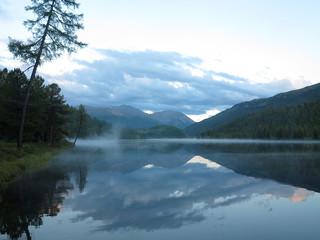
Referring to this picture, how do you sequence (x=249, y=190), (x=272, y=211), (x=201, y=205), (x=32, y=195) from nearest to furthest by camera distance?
(x=272, y=211) → (x=201, y=205) → (x=32, y=195) → (x=249, y=190)

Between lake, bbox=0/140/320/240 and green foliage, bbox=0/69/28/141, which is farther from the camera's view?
green foliage, bbox=0/69/28/141

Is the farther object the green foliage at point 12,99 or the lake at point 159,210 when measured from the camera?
the green foliage at point 12,99

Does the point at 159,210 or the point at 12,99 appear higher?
the point at 12,99

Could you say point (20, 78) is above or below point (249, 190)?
above

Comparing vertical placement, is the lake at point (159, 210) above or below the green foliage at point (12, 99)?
below

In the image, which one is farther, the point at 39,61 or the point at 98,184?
the point at 39,61

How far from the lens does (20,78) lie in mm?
41906

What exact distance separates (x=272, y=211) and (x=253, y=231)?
3081 millimetres

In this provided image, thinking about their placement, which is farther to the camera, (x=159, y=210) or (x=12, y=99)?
(x=12, y=99)

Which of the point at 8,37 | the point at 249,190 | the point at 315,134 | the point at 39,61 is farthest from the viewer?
the point at 315,134

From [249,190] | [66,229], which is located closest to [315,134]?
[249,190]

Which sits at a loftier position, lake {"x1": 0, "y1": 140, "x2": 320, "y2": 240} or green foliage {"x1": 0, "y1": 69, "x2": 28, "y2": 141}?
green foliage {"x1": 0, "y1": 69, "x2": 28, "y2": 141}

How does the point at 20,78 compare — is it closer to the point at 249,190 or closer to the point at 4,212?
the point at 4,212

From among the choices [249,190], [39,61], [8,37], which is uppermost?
[8,37]
